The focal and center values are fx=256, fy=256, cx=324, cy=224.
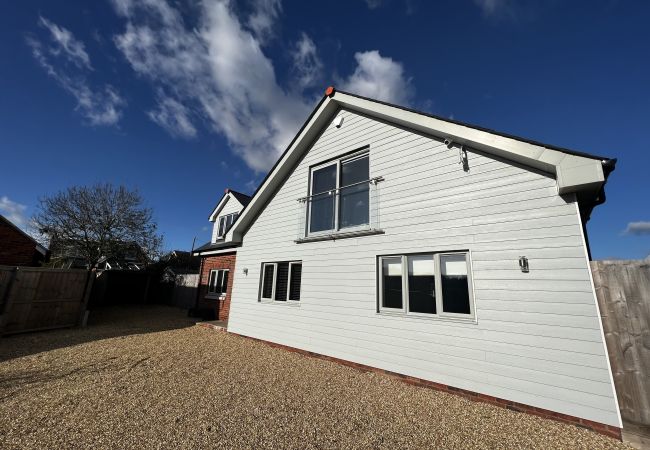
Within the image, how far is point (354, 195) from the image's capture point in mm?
7414

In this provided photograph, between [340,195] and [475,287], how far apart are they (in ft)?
14.2

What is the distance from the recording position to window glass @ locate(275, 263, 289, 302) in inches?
333

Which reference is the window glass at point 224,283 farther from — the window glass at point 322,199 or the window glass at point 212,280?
the window glass at point 322,199

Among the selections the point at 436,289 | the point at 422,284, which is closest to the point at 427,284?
the point at 422,284

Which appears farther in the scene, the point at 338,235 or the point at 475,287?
the point at 338,235

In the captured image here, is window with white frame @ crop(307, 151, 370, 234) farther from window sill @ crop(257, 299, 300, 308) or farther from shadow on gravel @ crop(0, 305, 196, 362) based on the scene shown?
shadow on gravel @ crop(0, 305, 196, 362)

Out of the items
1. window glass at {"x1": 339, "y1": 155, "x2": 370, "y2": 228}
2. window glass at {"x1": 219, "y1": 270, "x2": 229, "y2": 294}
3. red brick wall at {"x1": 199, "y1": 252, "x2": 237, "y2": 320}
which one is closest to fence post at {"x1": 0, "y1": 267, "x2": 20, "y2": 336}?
red brick wall at {"x1": 199, "y1": 252, "x2": 237, "y2": 320}

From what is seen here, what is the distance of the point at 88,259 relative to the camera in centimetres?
1934

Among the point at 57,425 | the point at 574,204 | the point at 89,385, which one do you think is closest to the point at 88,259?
the point at 89,385

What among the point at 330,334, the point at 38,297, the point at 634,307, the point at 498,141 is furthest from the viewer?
the point at 38,297

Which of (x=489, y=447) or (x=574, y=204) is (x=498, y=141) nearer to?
(x=574, y=204)

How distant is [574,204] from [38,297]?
1511 cm

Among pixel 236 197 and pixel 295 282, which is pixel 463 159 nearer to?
pixel 295 282

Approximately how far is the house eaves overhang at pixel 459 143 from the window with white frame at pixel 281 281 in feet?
7.90
